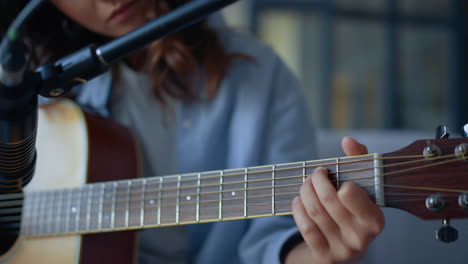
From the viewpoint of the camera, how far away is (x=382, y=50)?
3.48 m

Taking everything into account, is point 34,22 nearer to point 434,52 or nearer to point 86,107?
point 86,107

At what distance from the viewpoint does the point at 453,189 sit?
39 cm

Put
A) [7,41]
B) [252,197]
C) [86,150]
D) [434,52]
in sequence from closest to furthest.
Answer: [7,41] → [252,197] → [86,150] → [434,52]

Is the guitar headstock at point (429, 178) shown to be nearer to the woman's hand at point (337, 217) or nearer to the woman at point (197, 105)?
the woman's hand at point (337, 217)

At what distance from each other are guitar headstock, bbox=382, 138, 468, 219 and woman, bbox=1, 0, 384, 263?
32cm

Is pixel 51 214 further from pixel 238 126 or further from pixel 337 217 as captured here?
pixel 337 217

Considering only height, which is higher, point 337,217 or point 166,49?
point 166,49

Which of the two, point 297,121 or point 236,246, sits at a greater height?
point 297,121

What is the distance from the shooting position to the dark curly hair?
0.82 meters

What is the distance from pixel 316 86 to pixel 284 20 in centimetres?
62

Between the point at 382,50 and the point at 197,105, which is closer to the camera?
the point at 197,105

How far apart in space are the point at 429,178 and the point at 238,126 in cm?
45

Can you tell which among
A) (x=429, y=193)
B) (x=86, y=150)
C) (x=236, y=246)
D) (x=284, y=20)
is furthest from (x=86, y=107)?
(x=284, y=20)

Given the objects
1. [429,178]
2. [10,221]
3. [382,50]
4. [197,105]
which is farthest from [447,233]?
[382,50]
